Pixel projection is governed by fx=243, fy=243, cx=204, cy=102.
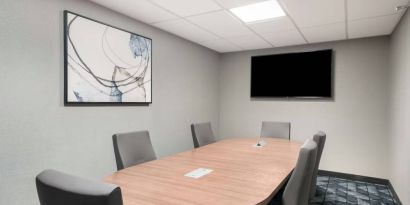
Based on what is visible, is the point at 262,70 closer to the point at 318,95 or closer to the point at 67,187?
the point at 318,95

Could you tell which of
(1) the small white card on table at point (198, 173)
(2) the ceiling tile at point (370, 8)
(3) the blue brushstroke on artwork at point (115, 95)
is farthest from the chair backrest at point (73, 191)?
(2) the ceiling tile at point (370, 8)

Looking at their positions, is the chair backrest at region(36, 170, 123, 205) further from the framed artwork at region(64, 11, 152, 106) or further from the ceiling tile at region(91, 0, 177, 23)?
the ceiling tile at region(91, 0, 177, 23)

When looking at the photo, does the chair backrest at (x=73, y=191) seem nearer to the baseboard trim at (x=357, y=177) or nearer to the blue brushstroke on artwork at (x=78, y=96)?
the blue brushstroke on artwork at (x=78, y=96)

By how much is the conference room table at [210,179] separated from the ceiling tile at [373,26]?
2.11 m

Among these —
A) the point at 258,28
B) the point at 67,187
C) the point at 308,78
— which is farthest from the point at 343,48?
the point at 67,187

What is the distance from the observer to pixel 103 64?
280 cm

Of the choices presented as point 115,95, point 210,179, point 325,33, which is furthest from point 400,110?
point 115,95

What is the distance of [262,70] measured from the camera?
4.90m

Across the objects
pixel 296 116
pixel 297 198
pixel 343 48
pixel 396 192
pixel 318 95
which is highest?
pixel 343 48

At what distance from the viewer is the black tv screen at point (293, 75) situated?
431cm

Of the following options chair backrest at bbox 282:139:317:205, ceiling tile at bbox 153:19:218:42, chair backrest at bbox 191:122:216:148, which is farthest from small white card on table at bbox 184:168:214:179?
ceiling tile at bbox 153:19:218:42

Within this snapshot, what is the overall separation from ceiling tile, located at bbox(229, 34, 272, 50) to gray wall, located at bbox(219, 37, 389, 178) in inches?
14.1

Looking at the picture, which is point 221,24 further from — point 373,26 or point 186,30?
point 373,26

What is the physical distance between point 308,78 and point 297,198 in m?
3.47
